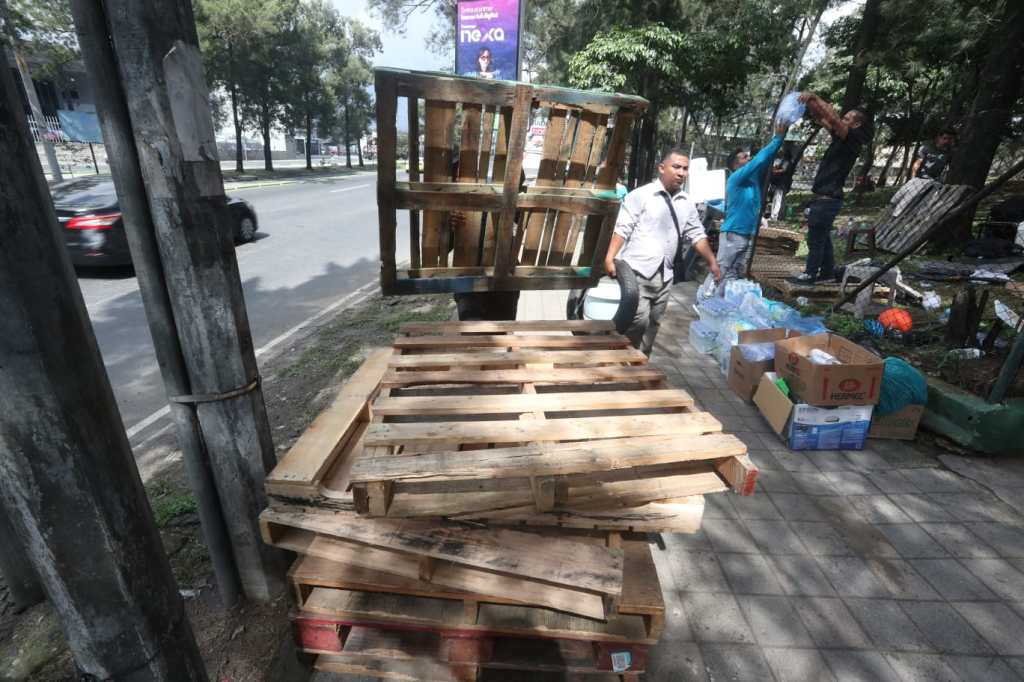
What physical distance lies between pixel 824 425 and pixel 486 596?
3.30 meters

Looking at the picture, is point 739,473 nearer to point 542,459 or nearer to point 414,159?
point 542,459

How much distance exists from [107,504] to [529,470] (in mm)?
1113

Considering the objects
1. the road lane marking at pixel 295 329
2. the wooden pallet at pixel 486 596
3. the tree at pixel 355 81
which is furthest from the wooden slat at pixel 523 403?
the tree at pixel 355 81

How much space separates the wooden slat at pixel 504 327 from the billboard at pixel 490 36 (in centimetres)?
552

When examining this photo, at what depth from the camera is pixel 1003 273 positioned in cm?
750

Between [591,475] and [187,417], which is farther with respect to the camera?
[187,417]

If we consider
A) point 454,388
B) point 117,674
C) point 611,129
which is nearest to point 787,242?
point 611,129

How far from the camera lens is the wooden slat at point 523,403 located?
2.05m

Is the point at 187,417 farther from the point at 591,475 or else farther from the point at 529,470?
the point at 591,475

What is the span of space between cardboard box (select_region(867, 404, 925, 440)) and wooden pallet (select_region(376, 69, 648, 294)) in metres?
2.81

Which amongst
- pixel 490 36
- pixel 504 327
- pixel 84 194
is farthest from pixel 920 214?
pixel 84 194

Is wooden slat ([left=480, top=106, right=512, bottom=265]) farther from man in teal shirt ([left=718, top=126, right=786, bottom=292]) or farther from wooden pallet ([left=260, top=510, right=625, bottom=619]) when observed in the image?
man in teal shirt ([left=718, top=126, right=786, bottom=292])

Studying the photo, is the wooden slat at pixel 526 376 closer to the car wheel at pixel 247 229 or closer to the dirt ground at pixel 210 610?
the dirt ground at pixel 210 610

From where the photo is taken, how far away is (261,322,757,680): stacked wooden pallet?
171 centimetres
